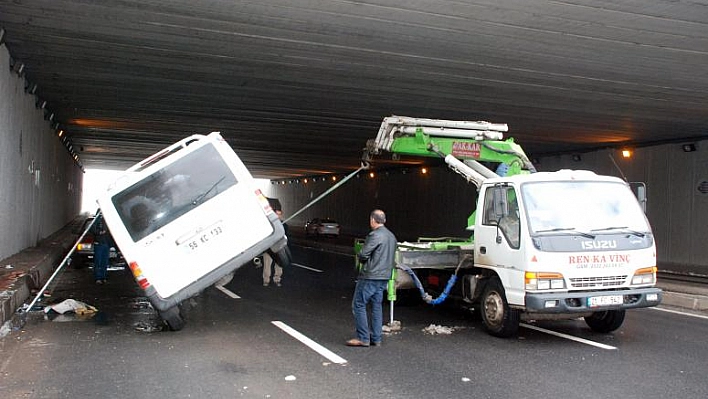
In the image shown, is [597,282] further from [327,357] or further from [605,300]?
[327,357]

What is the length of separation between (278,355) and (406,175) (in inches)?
1226

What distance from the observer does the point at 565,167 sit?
26750 mm

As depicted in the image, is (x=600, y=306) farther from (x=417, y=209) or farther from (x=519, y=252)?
(x=417, y=209)

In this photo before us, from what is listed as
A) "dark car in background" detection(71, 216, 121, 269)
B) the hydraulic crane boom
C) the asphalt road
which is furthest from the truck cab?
"dark car in background" detection(71, 216, 121, 269)

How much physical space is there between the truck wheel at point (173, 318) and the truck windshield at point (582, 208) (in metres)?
4.75

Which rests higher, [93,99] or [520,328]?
[93,99]

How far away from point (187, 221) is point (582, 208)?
5201 millimetres

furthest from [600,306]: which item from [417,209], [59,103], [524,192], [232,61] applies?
[417,209]

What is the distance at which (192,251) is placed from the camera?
823cm

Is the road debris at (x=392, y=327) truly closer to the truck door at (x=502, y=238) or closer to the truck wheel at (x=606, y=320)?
the truck door at (x=502, y=238)

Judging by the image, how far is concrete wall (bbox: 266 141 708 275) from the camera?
2066 cm

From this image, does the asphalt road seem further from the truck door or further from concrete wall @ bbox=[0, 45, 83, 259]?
concrete wall @ bbox=[0, 45, 83, 259]

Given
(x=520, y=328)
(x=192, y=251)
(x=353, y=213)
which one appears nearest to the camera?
(x=192, y=251)

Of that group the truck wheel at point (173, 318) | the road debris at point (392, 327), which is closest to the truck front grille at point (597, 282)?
the road debris at point (392, 327)
